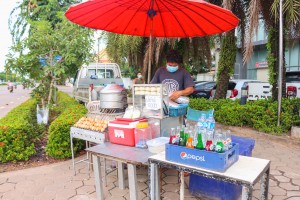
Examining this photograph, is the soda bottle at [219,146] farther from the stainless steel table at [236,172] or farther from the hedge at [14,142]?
the hedge at [14,142]

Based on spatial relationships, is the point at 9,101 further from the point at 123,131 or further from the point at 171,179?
the point at 123,131

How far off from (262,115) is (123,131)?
13.7 feet

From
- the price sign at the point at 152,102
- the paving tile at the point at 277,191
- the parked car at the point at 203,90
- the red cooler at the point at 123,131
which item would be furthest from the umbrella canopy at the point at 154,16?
the parked car at the point at 203,90

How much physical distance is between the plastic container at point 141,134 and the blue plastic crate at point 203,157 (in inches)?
23.3

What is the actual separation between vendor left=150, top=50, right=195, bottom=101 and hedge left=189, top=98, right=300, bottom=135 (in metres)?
2.95

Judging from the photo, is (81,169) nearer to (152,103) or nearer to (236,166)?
(152,103)

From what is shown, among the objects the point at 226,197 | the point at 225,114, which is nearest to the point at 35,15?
the point at 225,114

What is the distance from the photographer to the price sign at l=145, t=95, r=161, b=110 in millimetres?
2848

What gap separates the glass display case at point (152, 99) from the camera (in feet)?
9.28

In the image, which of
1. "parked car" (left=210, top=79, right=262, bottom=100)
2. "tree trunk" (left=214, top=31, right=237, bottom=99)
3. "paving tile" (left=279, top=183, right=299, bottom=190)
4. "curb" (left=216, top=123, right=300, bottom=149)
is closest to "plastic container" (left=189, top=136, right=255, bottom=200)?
"paving tile" (left=279, top=183, right=299, bottom=190)

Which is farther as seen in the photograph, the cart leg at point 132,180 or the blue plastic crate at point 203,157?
the cart leg at point 132,180

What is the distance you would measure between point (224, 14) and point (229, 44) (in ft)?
15.8

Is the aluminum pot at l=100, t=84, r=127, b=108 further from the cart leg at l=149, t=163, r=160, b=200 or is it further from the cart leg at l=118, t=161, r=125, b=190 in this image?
the cart leg at l=149, t=163, r=160, b=200

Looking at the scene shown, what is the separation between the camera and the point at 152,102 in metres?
2.90
